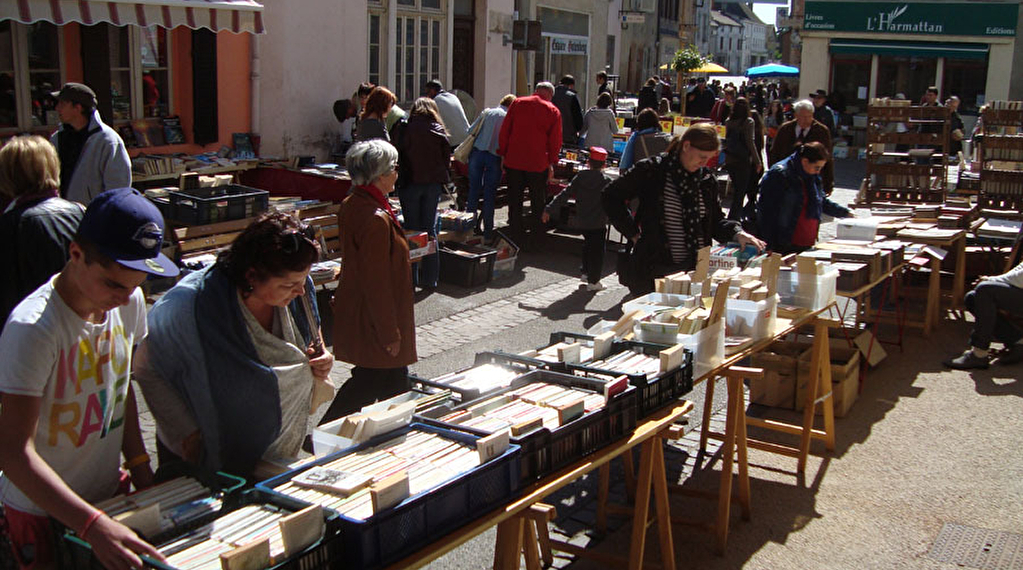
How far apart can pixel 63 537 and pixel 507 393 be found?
174 centimetres

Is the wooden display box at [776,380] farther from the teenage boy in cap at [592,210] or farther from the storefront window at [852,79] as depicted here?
the storefront window at [852,79]

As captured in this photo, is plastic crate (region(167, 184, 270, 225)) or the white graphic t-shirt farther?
plastic crate (region(167, 184, 270, 225))

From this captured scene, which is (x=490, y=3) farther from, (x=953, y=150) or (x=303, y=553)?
(x=303, y=553)

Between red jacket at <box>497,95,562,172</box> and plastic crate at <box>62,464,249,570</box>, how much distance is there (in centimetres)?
855

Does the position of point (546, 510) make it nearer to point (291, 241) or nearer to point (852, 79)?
point (291, 241)

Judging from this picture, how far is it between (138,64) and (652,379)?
346 inches

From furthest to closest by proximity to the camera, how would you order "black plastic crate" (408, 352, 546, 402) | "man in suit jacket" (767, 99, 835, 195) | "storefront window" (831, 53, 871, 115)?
"storefront window" (831, 53, 871, 115), "man in suit jacket" (767, 99, 835, 195), "black plastic crate" (408, 352, 546, 402)

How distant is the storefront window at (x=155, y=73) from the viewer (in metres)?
11.1

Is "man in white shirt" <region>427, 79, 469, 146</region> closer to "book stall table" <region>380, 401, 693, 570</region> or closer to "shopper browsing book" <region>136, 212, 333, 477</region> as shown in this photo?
"book stall table" <region>380, 401, 693, 570</region>

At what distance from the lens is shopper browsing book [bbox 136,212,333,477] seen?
3.10 metres

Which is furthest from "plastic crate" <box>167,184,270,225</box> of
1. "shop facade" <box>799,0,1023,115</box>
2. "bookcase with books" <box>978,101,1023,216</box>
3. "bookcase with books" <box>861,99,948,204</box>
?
"shop facade" <box>799,0,1023,115</box>

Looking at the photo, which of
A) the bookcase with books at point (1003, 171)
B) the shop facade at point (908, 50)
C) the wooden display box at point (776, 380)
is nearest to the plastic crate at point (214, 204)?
the wooden display box at point (776, 380)

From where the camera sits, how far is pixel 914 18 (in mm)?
26828

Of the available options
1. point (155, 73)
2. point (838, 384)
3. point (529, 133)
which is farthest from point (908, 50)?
point (838, 384)
